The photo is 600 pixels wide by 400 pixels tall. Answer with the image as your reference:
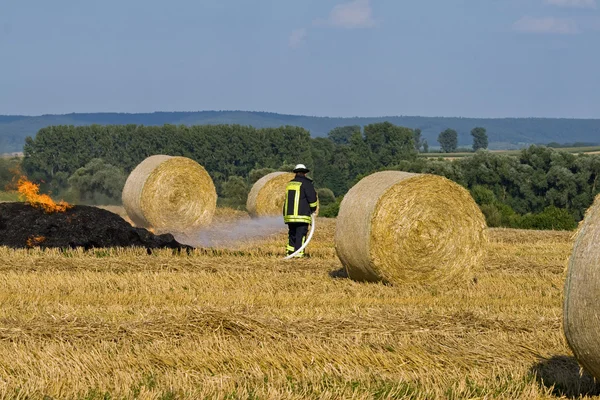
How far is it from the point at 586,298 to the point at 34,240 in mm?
13122

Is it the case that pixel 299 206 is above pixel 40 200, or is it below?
above

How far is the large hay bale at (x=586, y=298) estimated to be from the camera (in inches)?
287

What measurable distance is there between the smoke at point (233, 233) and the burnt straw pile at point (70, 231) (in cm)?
287

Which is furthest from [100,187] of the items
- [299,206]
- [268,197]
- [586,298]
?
[586,298]

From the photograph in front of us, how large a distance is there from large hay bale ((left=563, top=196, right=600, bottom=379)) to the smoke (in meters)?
14.5

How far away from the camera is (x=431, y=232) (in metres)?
14.9

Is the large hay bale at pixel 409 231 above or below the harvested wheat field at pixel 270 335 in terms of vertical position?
above

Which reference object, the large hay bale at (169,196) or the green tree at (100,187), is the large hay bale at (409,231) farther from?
the green tree at (100,187)

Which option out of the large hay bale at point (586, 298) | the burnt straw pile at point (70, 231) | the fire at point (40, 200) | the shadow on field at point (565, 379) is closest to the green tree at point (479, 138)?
the fire at point (40, 200)

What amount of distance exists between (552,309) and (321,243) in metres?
10.2

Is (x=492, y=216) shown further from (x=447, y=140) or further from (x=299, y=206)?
(x=447, y=140)

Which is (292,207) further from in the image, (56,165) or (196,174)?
(56,165)

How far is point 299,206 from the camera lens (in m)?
17.8

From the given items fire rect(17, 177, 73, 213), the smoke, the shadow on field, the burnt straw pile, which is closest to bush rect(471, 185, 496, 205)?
the smoke
